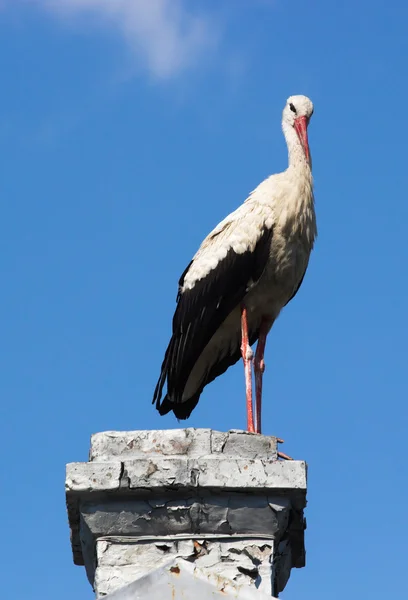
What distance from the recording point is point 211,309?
8.75m

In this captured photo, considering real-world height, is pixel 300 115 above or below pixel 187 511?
Answer: above

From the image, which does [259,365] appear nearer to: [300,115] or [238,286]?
[238,286]

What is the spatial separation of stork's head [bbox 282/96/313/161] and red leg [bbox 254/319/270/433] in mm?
1337

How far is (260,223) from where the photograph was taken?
8812 mm

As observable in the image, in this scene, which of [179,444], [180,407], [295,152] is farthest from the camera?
[295,152]

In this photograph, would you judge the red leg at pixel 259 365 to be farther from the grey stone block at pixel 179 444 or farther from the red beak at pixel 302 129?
the grey stone block at pixel 179 444

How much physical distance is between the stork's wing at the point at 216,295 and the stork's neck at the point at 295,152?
715 mm

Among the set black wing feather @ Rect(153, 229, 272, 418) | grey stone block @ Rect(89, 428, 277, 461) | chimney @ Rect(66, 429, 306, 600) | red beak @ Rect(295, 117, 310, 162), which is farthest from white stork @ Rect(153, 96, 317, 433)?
chimney @ Rect(66, 429, 306, 600)

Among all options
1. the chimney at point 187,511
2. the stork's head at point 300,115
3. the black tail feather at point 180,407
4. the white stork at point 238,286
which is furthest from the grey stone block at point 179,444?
the stork's head at point 300,115

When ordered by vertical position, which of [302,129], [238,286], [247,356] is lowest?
[247,356]

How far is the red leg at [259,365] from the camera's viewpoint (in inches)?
315

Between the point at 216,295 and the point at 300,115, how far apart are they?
5.42 ft

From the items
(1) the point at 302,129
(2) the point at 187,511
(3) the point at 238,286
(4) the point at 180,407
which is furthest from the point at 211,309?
(2) the point at 187,511

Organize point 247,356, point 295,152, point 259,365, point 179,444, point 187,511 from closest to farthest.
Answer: point 187,511 → point 179,444 → point 247,356 → point 259,365 → point 295,152
